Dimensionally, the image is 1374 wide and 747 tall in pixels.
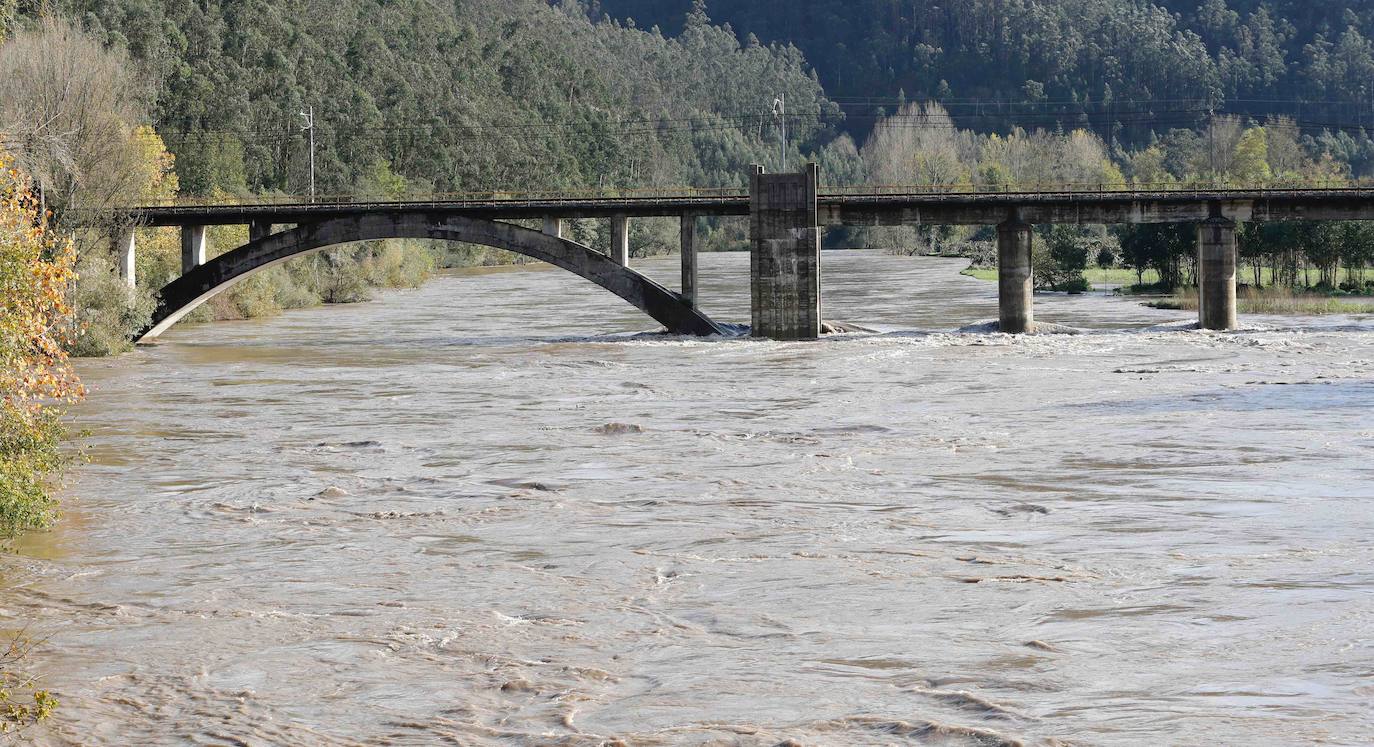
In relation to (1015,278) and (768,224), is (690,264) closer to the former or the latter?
(768,224)

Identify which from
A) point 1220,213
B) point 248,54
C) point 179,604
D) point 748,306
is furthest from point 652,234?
point 179,604

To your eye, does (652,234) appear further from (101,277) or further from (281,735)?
(281,735)

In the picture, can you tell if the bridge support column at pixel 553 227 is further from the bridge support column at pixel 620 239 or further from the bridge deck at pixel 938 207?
the bridge support column at pixel 620 239

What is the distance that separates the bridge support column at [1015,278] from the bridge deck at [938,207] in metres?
0.78

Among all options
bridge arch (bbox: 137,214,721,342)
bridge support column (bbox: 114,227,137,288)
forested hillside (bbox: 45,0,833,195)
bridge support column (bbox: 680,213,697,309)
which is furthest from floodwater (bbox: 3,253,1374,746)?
forested hillside (bbox: 45,0,833,195)

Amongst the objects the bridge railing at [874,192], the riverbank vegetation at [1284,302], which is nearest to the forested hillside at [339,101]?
the bridge railing at [874,192]

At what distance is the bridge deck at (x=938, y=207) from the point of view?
78688 millimetres

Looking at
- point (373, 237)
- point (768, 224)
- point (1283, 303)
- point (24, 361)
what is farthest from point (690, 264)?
point (24, 361)

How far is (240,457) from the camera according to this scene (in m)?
39.7

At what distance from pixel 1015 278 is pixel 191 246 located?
128ft

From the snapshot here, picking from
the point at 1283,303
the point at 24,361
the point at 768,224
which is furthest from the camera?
the point at 1283,303

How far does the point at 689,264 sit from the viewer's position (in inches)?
3091

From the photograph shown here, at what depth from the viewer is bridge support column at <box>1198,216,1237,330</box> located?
77500 mm

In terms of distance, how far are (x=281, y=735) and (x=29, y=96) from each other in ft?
207
